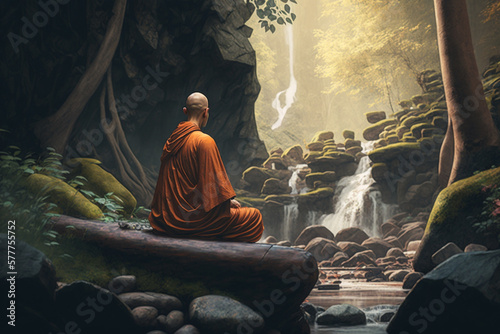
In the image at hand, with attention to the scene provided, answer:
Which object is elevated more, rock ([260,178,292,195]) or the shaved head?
the shaved head

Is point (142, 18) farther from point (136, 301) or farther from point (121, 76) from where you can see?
point (136, 301)

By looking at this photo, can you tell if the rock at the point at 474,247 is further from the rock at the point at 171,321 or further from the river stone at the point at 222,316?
the rock at the point at 171,321

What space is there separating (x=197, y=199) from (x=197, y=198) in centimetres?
1

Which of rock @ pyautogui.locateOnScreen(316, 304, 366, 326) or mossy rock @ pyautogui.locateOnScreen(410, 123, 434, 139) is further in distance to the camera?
mossy rock @ pyautogui.locateOnScreen(410, 123, 434, 139)

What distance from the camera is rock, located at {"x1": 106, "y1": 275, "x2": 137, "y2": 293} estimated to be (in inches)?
144

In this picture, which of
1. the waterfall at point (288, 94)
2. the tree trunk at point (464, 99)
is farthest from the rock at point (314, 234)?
the waterfall at point (288, 94)

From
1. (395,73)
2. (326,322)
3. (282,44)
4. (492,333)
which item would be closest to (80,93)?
(326,322)

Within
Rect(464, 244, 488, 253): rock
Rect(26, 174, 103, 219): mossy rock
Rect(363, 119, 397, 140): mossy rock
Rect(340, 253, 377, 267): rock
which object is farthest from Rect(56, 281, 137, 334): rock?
Rect(363, 119, 397, 140): mossy rock

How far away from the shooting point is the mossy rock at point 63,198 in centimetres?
489

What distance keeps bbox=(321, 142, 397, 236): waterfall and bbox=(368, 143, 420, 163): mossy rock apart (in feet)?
5.10

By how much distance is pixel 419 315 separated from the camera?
12.0ft

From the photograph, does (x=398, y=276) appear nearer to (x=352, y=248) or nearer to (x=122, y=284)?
(x=352, y=248)

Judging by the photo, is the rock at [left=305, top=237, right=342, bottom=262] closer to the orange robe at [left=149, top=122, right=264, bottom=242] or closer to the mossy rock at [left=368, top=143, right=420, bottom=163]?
the mossy rock at [left=368, top=143, right=420, bottom=163]

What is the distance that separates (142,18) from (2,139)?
17.1ft
